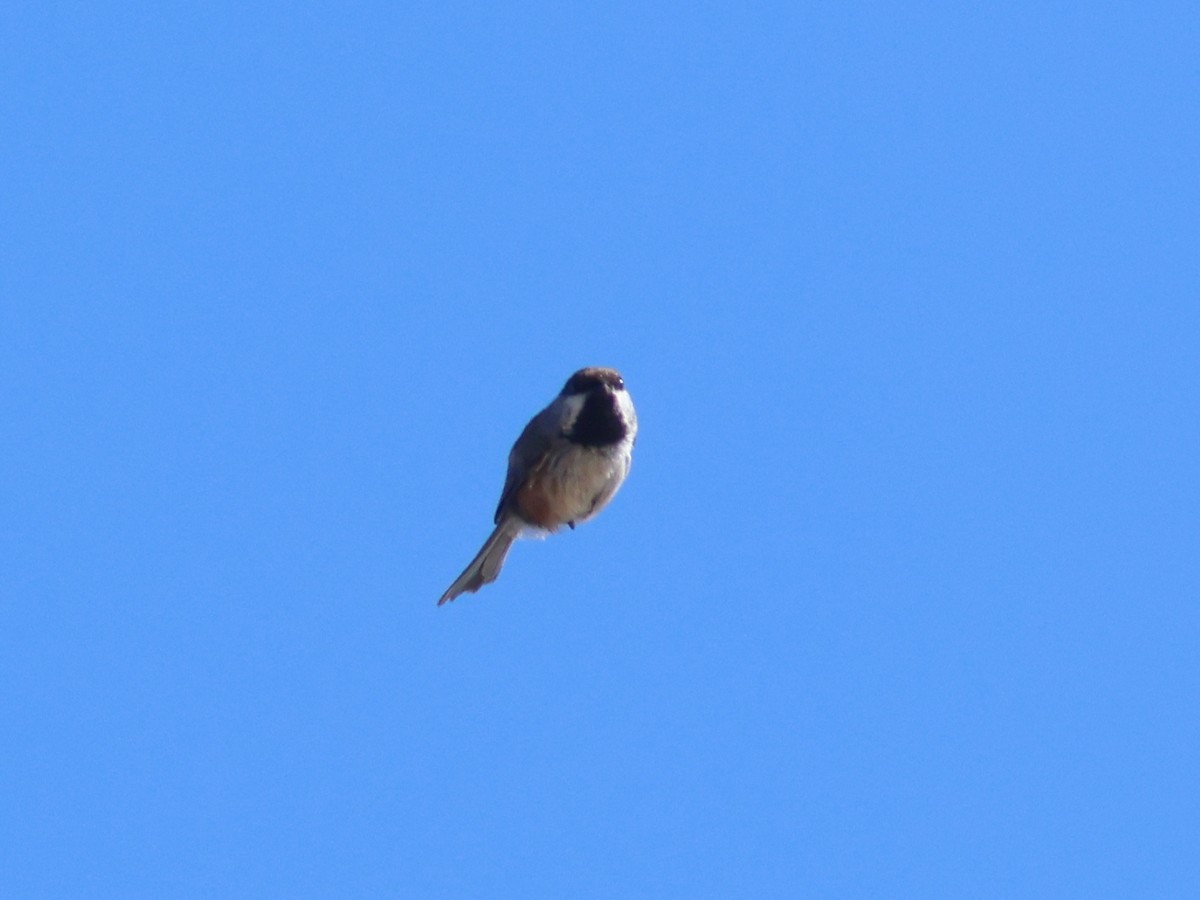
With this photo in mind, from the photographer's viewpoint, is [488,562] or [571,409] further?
[488,562]

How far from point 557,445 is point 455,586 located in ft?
3.32

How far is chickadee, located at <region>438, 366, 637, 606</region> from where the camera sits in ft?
32.0

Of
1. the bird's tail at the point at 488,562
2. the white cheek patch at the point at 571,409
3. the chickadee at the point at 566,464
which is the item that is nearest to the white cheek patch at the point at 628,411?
the chickadee at the point at 566,464

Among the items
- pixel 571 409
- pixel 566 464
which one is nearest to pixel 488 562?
pixel 566 464

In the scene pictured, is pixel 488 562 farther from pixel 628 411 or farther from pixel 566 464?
pixel 628 411

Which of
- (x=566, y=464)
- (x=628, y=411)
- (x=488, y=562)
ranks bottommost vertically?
(x=488, y=562)

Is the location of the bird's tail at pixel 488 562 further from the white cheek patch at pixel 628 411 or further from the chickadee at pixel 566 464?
the white cheek patch at pixel 628 411

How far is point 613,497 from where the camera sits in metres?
10.0

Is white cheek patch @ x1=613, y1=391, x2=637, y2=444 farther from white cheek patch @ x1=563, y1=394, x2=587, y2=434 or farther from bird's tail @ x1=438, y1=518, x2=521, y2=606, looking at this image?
bird's tail @ x1=438, y1=518, x2=521, y2=606

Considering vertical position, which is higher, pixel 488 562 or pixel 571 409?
pixel 571 409

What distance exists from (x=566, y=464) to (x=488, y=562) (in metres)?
0.86

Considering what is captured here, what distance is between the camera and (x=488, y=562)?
10.3 meters

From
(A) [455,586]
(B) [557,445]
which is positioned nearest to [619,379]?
(B) [557,445]

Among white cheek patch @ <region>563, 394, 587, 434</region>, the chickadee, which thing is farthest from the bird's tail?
white cheek patch @ <region>563, 394, 587, 434</region>
